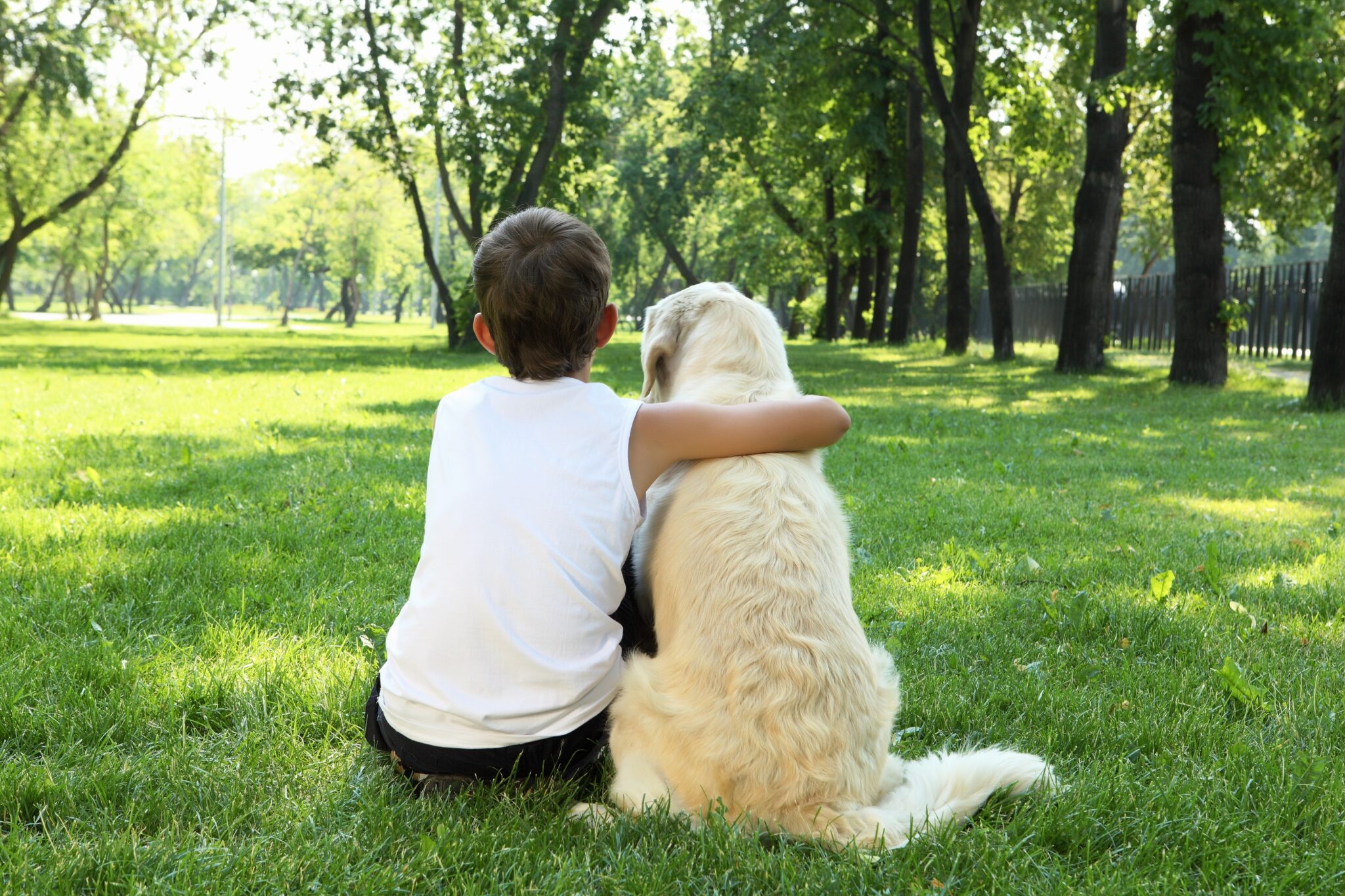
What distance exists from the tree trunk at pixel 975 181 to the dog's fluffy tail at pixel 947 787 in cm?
2021

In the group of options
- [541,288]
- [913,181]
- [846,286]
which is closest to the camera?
[541,288]

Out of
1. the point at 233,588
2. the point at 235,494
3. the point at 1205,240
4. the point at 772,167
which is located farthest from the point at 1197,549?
the point at 772,167

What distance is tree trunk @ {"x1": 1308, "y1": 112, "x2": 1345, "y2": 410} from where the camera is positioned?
1270cm

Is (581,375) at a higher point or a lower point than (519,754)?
higher

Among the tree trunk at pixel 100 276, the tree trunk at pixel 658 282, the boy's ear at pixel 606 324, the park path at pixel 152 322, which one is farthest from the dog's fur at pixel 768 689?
the tree trunk at pixel 100 276

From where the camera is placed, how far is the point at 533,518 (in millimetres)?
2670

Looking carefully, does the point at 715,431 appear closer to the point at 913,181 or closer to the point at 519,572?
the point at 519,572

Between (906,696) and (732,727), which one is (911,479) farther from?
(732,727)

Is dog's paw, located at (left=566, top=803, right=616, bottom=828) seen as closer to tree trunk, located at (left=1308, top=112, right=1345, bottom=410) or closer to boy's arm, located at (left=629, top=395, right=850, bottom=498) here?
boy's arm, located at (left=629, top=395, right=850, bottom=498)

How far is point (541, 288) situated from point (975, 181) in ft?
68.2

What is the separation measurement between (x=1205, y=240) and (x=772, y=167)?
22862 mm

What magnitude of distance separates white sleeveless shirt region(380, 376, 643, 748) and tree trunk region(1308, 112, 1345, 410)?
13052 millimetres

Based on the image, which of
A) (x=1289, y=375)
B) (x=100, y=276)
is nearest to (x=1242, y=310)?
(x=1289, y=375)

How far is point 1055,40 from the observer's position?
23281 millimetres
